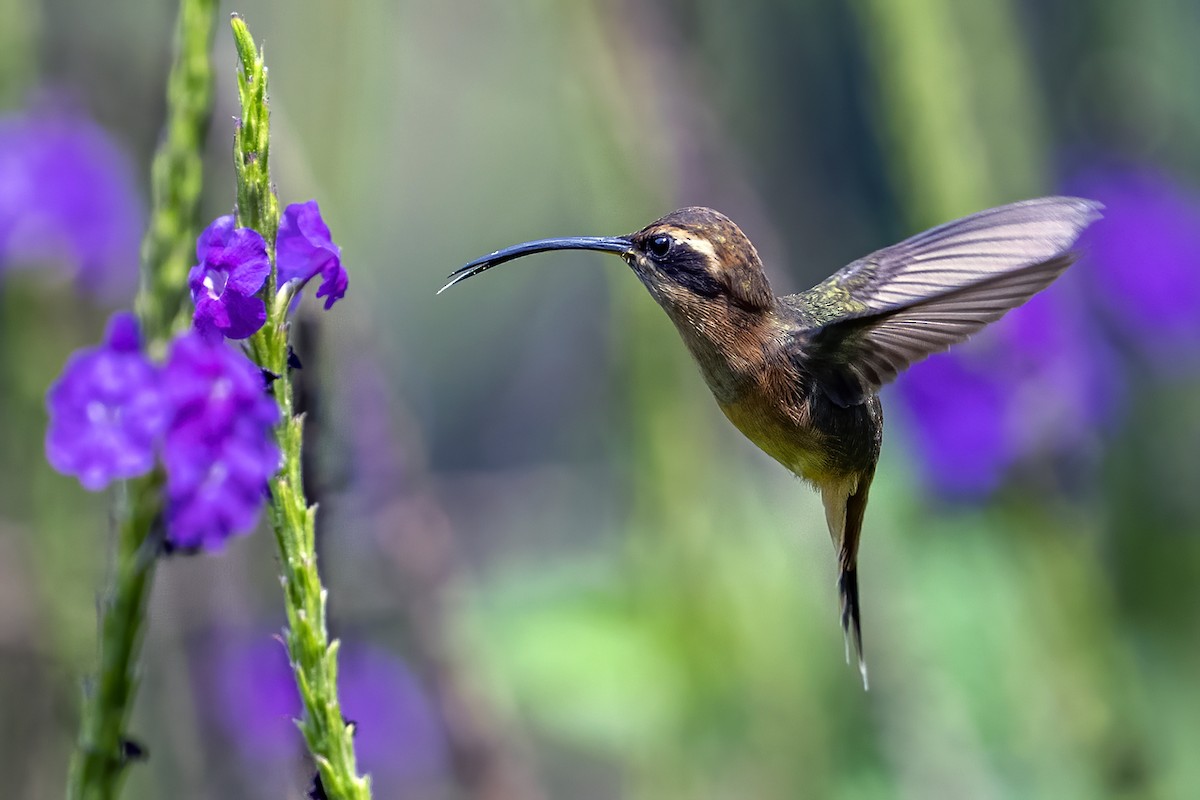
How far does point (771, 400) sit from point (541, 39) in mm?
4247

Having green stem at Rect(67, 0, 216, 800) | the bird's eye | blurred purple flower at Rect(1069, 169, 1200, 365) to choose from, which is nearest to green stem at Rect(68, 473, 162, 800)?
green stem at Rect(67, 0, 216, 800)

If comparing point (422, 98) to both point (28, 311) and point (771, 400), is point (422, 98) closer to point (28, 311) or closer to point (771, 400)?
point (28, 311)

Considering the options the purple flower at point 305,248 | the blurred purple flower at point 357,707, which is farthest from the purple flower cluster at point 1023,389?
the purple flower at point 305,248

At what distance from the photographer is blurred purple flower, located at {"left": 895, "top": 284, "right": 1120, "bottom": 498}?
154 inches

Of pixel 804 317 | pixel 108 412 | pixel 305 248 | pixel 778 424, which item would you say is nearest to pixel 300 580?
pixel 108 412

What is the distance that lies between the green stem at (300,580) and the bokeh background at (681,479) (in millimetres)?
277

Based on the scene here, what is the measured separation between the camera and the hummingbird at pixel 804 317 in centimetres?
192

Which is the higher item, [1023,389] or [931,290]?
[931,290]

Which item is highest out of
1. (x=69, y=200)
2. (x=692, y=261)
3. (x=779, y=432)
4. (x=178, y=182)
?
(x=69, y=200)

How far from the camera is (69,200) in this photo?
3.87 metres

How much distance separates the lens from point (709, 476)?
3.45 meters

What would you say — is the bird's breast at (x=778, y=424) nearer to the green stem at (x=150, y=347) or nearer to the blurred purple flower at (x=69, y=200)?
the green stem at (x=150, y=347)

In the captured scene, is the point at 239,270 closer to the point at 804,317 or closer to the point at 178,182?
the point at 178,182

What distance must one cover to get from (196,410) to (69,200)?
2946 millimetres
